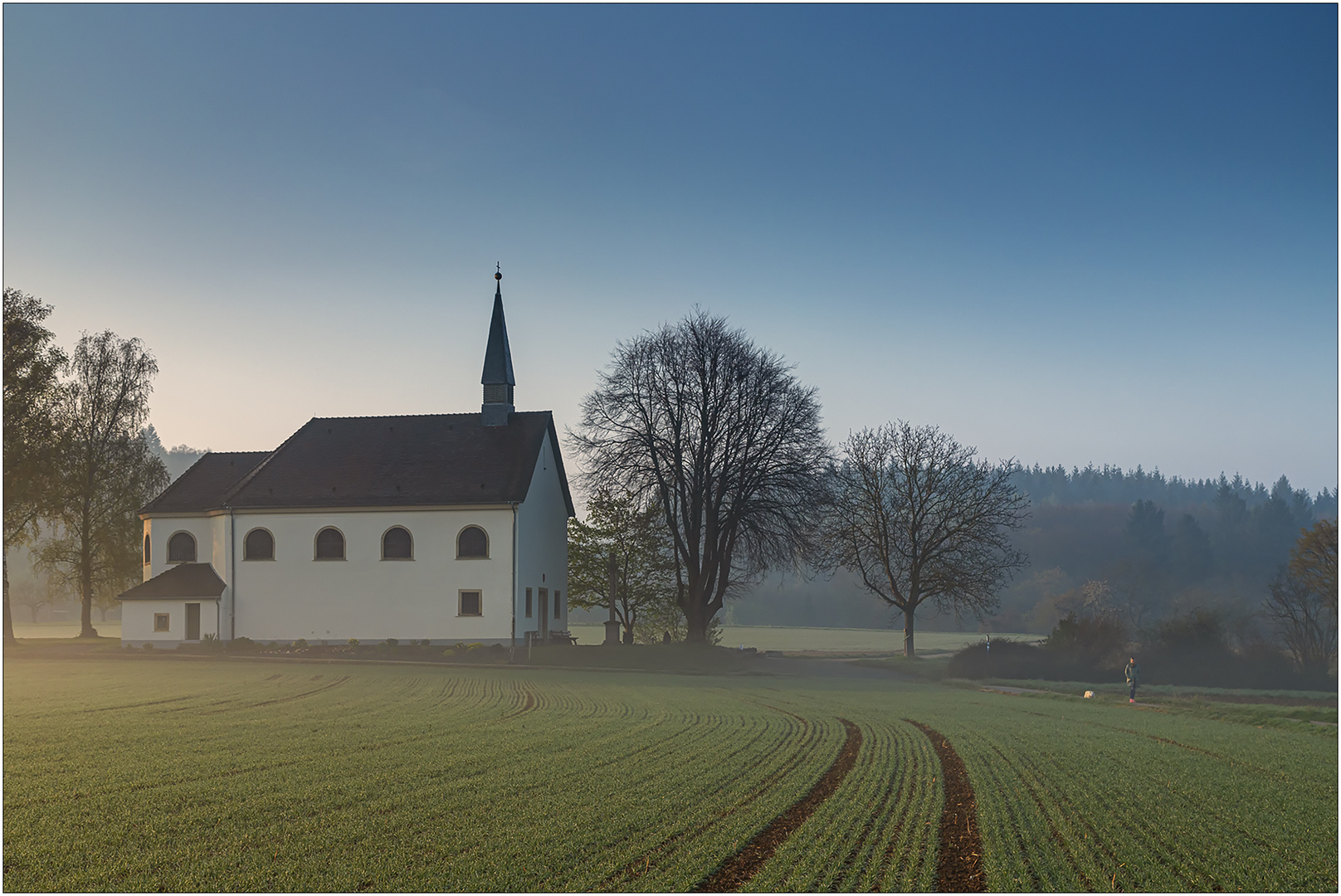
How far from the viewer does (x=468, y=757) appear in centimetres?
1238

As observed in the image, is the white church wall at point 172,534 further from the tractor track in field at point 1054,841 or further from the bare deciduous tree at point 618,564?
the tractor track in field at point 1054,841

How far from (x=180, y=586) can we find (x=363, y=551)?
25.4ft

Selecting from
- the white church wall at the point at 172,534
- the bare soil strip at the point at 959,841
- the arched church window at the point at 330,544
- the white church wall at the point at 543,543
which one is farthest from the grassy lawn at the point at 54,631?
the bare soil strip at the point at 959,841

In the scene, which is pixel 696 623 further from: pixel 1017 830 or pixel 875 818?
pixel 1017 830

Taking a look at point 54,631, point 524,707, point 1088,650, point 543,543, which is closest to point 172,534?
point 543,543

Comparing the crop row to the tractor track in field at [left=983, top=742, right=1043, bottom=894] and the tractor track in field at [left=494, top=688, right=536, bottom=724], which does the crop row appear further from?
the tractor track in field at [left=983, top=742, right=1043, bottom=894]

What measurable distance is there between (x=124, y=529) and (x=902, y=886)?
50587 mm

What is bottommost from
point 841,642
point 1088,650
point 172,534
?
point 841,642

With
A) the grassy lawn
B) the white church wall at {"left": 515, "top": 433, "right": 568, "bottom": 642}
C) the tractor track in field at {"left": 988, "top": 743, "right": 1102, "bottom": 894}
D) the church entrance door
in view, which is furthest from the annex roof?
the tractor track in field at {"left": 988, "top": 743, "right": 1102, "bottom": 894}

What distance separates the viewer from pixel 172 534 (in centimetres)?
4247

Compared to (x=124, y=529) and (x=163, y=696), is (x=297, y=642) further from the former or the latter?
(x=163, y=696)

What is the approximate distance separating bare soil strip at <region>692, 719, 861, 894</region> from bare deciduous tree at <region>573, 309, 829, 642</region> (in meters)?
28.5

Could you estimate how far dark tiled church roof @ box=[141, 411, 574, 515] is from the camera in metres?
40.0

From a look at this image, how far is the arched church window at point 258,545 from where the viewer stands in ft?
→ 132
